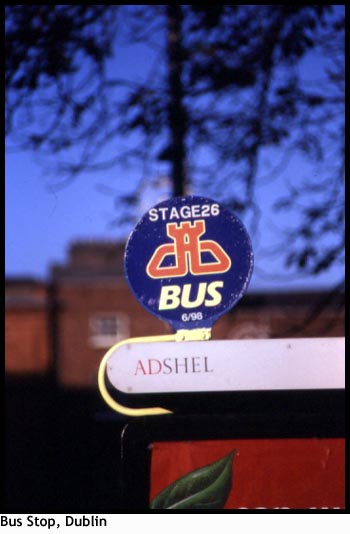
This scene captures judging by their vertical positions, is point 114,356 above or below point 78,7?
below

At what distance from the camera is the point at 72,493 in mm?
7074

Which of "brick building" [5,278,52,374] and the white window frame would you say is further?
the white window frame

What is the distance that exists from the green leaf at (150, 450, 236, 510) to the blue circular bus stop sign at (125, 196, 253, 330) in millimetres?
688

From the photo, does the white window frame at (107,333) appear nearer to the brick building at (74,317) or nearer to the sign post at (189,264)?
the brick building at (74,317)

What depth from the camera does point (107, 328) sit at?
26531 millimetres

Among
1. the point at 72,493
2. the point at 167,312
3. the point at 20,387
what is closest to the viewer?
the point at 167,312

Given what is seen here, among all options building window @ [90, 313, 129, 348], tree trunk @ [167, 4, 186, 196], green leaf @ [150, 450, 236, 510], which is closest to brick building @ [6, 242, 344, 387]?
building window @ [90, 313, 129, 348]

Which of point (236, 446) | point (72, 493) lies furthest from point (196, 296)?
point (72, 493)

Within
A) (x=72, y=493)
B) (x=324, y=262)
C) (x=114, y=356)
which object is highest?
(x=324, y=262)

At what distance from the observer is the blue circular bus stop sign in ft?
12.1

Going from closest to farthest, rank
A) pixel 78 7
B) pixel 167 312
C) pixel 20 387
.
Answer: pixel 167 312
pixel 78 7
pixel 20 387

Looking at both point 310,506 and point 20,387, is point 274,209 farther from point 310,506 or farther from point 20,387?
point 20,387

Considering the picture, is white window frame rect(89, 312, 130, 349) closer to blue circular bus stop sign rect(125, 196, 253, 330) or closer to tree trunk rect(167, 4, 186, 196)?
tree trunk rect(167, 4, 186, 196)

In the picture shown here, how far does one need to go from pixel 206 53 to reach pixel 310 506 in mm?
3164
